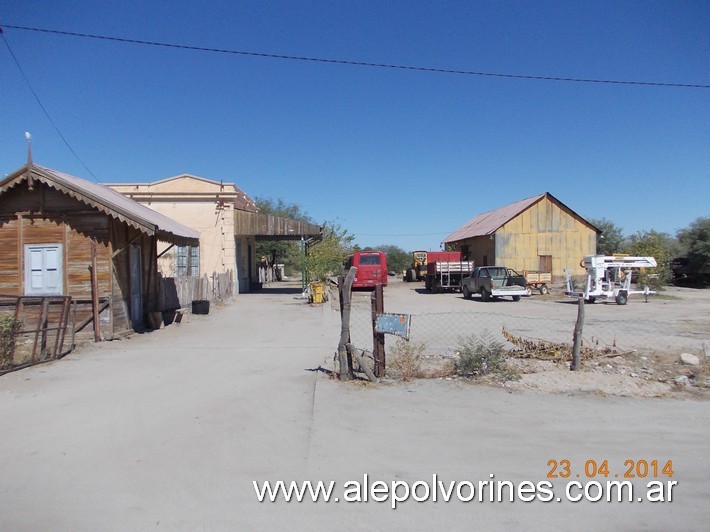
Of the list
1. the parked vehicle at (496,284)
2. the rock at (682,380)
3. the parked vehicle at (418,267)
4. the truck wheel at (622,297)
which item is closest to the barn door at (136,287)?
the rock at (682,380)

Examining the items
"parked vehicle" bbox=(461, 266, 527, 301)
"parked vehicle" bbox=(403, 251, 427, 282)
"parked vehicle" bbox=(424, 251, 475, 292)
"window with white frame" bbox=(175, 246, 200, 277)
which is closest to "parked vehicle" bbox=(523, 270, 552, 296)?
"parked vehicle" bbox=(424, 251, 475, 292)

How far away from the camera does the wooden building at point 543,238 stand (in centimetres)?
3684

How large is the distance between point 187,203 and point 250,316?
12159mm

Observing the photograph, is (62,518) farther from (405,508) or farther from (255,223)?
(255,223)

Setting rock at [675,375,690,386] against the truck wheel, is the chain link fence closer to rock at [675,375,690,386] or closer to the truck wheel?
rock at [675,375,690,386]

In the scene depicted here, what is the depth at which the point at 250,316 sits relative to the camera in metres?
18.6

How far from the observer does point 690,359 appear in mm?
8641

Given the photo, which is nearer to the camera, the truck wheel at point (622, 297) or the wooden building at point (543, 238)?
the truck wheel at point (622, 297)

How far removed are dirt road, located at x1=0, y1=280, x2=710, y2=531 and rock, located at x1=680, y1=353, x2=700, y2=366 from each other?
208cm

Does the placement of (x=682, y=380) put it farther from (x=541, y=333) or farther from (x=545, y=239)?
(x=545, y=239)

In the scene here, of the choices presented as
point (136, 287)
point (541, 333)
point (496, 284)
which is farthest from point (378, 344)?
point (496, 284)

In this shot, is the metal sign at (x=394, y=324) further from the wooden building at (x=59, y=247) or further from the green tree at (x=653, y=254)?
the green tree at (x=653, y=254)

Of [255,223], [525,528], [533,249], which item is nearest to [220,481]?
[525,528]

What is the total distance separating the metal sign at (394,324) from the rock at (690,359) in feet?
16.0
